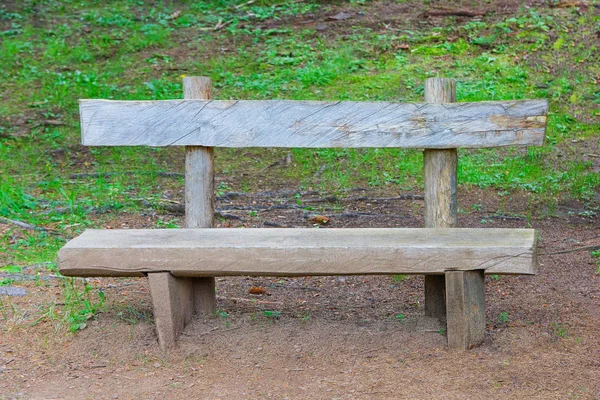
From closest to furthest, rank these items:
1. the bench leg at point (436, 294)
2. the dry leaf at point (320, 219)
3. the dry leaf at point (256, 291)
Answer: the bench leg at point (436, 294) → the dry leaf at point (256, 291) → the dry leaf at point (320, 219)

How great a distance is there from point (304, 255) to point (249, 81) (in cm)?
569

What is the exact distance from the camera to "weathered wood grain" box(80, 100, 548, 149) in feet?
13.3

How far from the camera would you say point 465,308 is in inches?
147

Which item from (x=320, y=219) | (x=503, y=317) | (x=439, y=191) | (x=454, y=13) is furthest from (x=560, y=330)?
(x=454, y=13)

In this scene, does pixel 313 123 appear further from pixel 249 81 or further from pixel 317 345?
pixel 249 81

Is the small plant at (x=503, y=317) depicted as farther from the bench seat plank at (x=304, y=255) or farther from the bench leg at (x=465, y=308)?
the bench seat plank at (x=304, y=255)

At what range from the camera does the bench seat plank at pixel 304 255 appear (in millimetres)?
3592

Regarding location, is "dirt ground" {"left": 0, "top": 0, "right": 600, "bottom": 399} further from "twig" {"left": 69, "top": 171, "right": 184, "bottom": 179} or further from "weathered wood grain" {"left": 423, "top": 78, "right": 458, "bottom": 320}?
"twig" {"left": 69, "top": 171, "right": 184, "bottom": 179}

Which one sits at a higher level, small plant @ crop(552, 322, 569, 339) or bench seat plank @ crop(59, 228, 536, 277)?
bench seat plank @ crop(59, 228, 536, 277)

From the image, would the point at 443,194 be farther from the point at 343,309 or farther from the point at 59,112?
the point at 59,112

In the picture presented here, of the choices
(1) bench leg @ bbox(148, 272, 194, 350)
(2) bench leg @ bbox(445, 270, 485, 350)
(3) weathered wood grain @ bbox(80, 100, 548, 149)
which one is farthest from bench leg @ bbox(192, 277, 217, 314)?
(2) bench leg @ bbox(445, 270, 485, 350)

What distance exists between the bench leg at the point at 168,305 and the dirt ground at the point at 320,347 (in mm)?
76

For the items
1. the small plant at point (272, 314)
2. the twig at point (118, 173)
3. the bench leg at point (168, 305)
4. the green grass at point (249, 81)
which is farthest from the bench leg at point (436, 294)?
the twig at point (118, 173)

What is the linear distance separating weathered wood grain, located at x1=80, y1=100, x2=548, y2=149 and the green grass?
4.99ft
